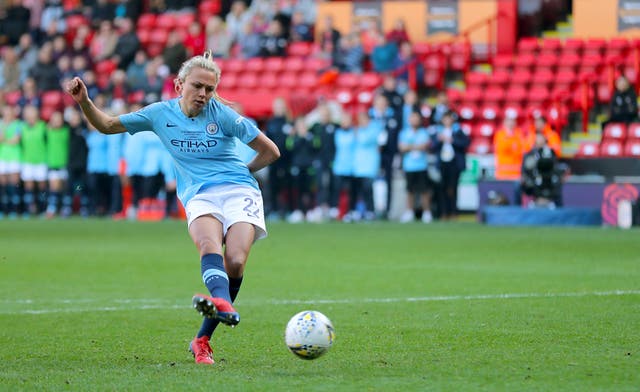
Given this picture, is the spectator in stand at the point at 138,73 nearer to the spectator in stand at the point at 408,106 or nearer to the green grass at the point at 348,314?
the spectator in stand at the point at 408,106

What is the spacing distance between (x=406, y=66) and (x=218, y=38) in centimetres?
534

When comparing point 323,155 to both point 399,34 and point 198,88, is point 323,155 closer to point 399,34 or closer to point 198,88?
point 399,34

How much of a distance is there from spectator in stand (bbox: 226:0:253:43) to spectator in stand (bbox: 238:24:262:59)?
0.09 metres

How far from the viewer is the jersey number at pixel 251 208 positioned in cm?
806

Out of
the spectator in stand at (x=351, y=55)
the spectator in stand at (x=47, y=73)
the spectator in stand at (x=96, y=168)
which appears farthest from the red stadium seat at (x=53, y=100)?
the spectator in stand at (x=351, y=55)

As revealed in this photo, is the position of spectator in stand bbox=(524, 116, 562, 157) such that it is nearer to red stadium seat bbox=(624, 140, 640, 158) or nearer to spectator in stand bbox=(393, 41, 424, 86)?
red stadium seat bbox=(624, 140, 640, 158)

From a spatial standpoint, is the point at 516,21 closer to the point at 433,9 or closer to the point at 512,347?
the point at 433,9

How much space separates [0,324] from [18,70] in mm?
23860

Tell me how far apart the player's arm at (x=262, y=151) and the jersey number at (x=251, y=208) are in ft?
1.16

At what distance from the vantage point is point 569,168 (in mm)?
23594

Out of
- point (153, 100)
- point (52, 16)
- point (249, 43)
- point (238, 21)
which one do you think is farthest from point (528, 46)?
point (52, 16)

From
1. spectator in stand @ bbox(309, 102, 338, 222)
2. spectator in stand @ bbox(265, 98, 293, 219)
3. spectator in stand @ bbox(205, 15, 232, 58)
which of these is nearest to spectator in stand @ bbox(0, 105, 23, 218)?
spectator in stand @ bbox(205, 15, 232, 58)

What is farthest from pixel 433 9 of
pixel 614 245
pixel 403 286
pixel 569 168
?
pixel 403 286

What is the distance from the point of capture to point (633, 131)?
24.1 metres
